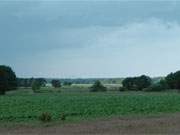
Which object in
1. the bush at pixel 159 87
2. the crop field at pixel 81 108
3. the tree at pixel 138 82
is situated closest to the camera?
Answer: the crop field at pixel 81 108

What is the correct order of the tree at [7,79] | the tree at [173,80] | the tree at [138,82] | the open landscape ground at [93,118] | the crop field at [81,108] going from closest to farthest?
the open landscape ground at [93,118] < the crop field at [81,108] < the tree at [7,79] < the tree at [173,80] < the tree at [138,82]

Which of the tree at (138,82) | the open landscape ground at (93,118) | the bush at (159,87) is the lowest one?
the open landscape ground at (93,118)

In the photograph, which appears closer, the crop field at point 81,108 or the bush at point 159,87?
the crop field at point 81,108

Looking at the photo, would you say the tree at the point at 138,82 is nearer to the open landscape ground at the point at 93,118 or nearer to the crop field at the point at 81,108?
the crop field at the point at 81,108

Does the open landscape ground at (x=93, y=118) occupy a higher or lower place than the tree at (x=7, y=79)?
lower

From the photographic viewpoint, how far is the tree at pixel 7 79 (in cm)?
11206

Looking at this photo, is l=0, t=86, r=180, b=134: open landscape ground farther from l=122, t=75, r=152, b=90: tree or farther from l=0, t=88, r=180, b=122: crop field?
l=122, t=75, r=152, b=90: tree

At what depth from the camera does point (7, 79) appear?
113 m

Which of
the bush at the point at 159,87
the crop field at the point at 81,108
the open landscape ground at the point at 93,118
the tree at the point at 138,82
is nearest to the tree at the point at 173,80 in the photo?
the bush at the point at 159,87

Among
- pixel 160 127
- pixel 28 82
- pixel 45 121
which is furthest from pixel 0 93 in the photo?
pixel 160 127

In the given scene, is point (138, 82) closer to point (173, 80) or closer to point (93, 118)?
point (173, 80)

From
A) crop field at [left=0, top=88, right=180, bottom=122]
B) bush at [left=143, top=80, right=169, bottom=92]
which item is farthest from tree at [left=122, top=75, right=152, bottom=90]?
crop field at [left=0, top=88, right=180, bottom=122]

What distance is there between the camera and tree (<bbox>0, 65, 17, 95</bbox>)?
11206 centimetres

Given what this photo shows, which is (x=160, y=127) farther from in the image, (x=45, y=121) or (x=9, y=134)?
(x=45, y=121)
